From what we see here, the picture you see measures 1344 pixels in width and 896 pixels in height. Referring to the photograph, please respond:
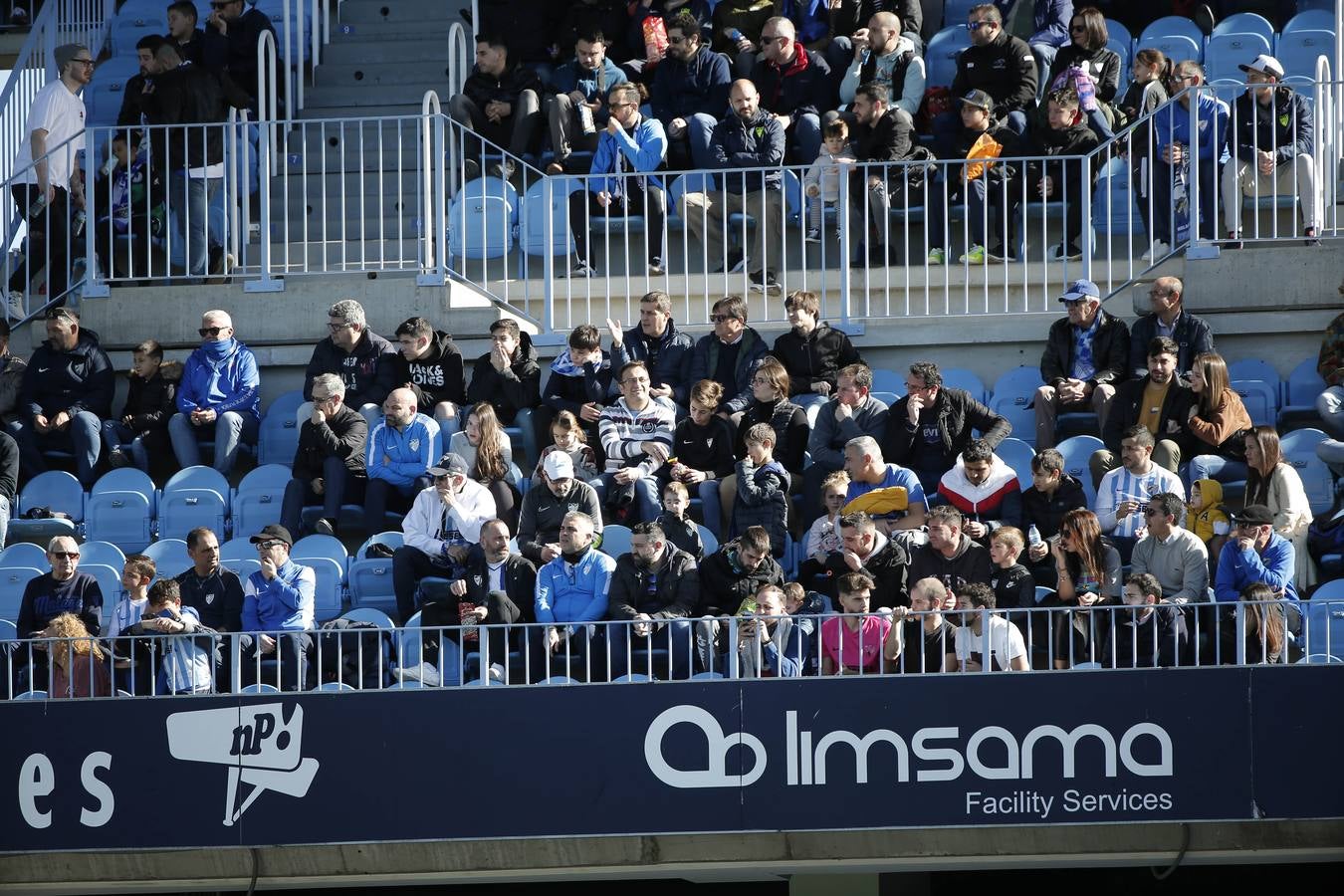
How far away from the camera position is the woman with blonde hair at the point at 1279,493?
1212 centimetres

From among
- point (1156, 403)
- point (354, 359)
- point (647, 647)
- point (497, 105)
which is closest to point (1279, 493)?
point (1156, 403)

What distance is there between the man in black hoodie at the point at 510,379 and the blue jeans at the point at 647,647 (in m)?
2.61

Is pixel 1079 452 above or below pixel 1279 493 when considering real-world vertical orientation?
above

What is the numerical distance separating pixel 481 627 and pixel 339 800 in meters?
1.05

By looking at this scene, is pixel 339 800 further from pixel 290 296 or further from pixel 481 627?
pixel 290 296

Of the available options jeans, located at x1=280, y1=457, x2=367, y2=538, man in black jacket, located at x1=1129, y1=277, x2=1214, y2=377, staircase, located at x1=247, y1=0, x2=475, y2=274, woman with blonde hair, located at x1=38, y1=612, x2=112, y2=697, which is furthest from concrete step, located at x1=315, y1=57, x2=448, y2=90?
woman with blonde hair, located at x1=38, y1=612, x2=112, y2=697

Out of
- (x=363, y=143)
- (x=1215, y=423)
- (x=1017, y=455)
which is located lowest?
(x=1017, y=455)

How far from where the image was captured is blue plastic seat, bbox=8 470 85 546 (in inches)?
537

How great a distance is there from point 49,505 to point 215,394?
116 cm

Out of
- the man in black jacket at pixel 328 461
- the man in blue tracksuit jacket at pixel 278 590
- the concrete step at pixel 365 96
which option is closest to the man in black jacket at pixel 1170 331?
the man in black jacket at pixel 328 461

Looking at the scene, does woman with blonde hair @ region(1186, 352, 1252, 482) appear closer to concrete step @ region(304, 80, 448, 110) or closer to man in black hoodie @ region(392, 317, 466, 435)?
man in black hoodie @ region(392, 317, 466, 435)

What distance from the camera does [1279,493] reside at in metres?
12.2

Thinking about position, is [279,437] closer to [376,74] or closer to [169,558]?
[169,558]

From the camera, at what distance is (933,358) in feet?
47.6
